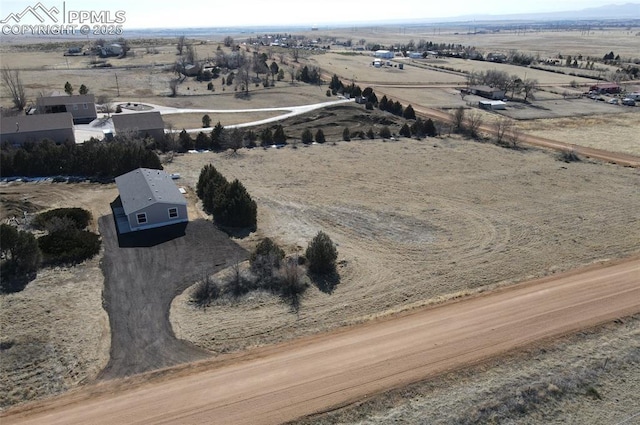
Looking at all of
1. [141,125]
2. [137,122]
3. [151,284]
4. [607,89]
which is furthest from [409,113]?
[151,284]

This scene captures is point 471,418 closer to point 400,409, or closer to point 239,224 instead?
point 400,409

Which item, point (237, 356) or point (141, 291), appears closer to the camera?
point (237, 356)

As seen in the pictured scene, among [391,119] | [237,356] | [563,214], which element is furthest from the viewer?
[391,119]

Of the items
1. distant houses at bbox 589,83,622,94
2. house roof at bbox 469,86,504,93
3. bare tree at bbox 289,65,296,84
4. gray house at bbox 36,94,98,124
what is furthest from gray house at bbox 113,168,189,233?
distant houses at bbox 589,83,622,94

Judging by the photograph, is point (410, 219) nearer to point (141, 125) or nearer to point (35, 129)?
point (141, 125)

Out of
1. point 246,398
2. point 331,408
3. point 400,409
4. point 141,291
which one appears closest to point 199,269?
point 141,291

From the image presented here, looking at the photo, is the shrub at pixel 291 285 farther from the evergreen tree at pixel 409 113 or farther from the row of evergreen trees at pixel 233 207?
the evergreen tree at pixel 409 113
